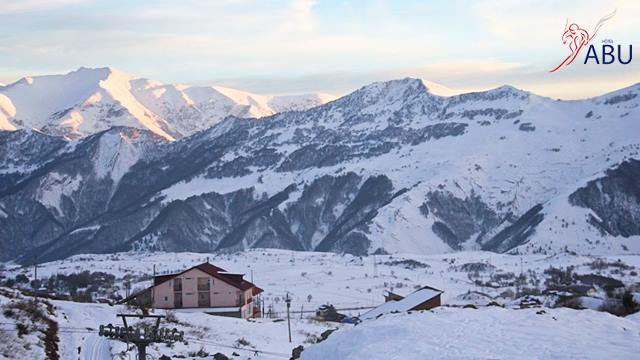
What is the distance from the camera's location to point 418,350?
39750 millimetres

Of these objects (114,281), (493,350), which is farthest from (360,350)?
(114,281)

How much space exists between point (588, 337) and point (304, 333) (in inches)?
1422

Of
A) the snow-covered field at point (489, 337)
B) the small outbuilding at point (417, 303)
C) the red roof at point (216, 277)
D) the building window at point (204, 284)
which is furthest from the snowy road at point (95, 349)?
the building window at point (204, 284)

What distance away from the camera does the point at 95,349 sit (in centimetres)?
5406

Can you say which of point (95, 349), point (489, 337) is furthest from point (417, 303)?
point (489, 337)

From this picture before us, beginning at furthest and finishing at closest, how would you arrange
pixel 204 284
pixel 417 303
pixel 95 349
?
pixel 204 284 < pixel 417 303 < pixel 95 349

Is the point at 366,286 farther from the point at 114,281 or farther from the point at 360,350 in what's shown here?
the point at 360,350

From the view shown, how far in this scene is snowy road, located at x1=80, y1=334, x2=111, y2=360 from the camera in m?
52.2

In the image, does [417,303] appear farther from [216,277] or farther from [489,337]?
[489,337]

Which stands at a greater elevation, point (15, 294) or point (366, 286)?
point (15, 294)

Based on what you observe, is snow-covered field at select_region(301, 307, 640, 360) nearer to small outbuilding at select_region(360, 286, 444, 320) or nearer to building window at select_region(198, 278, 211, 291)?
small outbuilding at select_region(360, 286, 444, 320)

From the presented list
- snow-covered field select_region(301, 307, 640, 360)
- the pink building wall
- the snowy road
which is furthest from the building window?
snow-covered field select_region(301, 307, 640, 360)

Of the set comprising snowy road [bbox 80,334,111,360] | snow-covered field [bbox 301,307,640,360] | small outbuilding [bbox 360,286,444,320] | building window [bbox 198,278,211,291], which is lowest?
small outbuilding [bbox 360,286,444,320]

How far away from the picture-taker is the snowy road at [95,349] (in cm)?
5225
